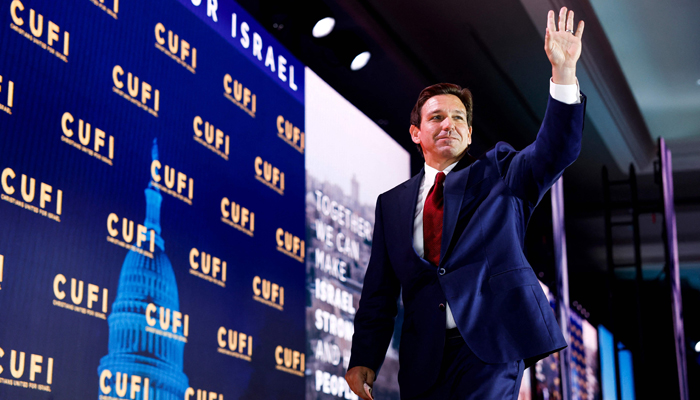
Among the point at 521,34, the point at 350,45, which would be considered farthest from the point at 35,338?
the point at 521,34

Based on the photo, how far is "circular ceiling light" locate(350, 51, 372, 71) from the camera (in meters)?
5.20

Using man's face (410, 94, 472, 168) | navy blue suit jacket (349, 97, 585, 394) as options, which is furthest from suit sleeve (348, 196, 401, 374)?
man's face (410, 94, 472, 168)

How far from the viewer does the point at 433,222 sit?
185 cm

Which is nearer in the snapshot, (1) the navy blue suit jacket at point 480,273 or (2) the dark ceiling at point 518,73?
(1) the navy blue suit jacket at point 480,273

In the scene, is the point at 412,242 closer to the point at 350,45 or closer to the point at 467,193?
the point at 467,193

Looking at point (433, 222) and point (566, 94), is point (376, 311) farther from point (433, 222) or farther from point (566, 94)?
point (566, 94)

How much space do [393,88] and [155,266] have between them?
3.34 meters

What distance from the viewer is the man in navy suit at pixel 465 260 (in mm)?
→ 1675

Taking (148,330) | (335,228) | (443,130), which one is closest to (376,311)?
(443,130)

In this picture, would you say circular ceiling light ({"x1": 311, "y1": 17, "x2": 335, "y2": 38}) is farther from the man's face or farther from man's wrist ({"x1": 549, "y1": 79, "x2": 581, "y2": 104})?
man's wrist ({"x1": 549, "y1": 79, "x2": 581, "y2": 104})

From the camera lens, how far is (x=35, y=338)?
253 centimetres

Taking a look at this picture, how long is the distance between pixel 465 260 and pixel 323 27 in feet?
11.1

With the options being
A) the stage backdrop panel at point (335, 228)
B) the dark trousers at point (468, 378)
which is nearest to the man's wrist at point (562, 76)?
the dark trousers at point (468, 378)

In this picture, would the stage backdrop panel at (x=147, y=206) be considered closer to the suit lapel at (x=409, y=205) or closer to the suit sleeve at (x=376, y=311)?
the suit sleeve at (x=376, y=311)
